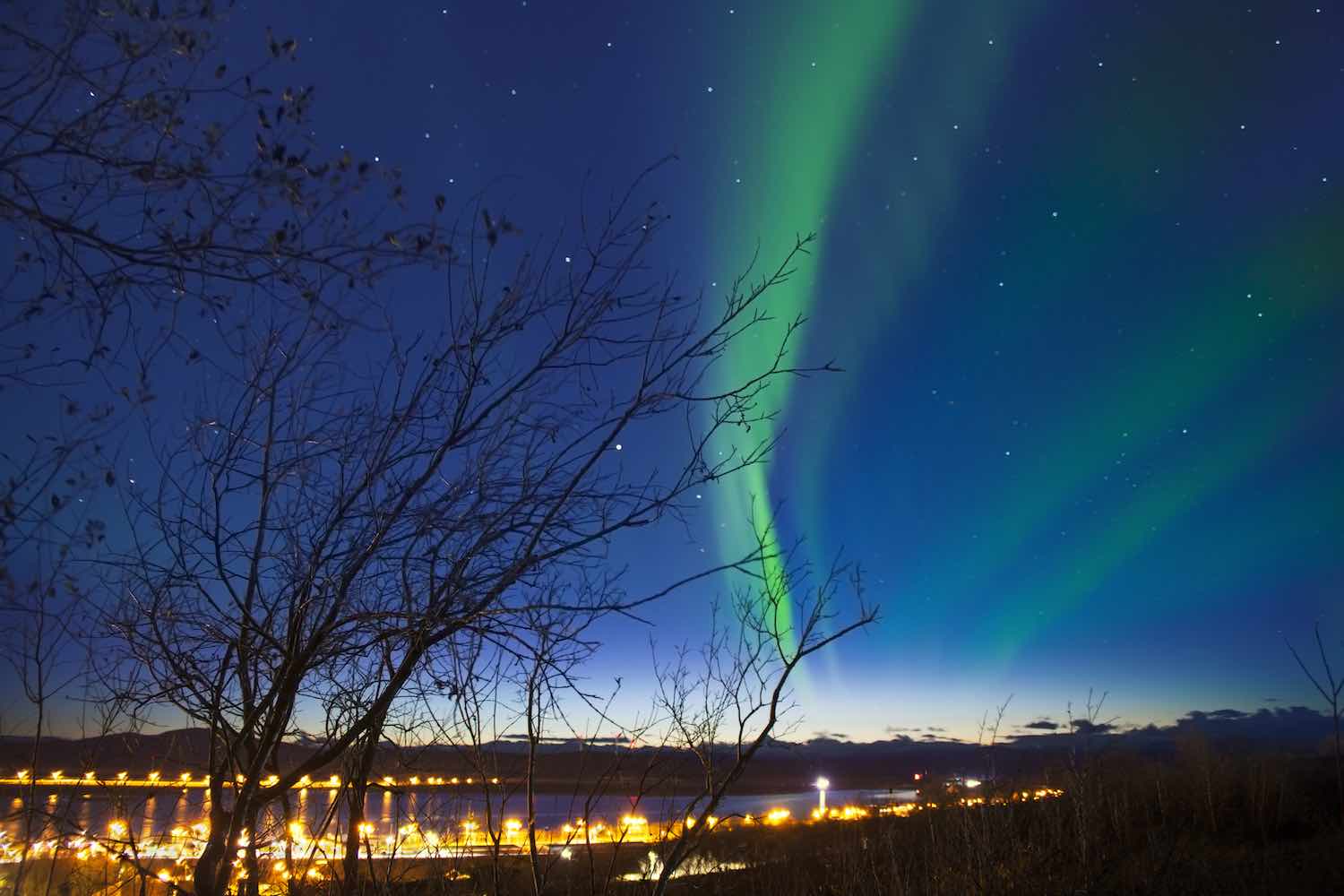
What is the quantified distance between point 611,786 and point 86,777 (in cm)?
250

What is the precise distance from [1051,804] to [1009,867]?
139 inches

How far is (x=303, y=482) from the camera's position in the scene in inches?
118

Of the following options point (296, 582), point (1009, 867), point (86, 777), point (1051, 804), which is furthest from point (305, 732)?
point (1051, 804)

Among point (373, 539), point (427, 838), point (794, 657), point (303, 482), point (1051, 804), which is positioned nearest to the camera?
point (373, 539)

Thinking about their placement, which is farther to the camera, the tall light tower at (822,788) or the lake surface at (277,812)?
the tall light tower at (822,788)

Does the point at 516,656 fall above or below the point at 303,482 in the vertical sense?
below

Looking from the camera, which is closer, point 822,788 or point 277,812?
point 277,812

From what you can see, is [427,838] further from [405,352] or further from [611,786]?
[405,352]

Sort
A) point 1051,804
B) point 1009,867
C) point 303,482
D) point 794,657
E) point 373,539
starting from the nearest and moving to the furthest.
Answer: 1. point 373,539
2. point 303,482
3. point 794,657
4. point 1009,867
5. point 1051,804

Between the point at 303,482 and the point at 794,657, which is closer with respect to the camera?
the point at 303,482

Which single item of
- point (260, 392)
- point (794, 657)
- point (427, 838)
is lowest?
point (427, 838)

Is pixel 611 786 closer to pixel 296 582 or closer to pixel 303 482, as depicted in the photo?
pixel 296 582

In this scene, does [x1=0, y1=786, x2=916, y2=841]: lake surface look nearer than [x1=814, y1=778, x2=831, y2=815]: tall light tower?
Yes


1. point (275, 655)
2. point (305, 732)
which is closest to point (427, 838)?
point (305, 732)
